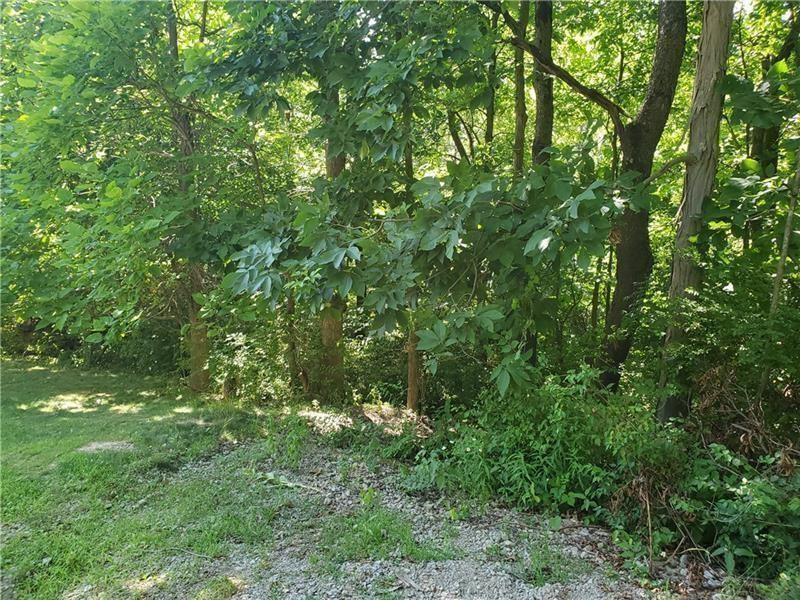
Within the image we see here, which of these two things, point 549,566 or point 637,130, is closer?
point 549,566

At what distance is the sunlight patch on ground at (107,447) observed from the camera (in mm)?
4559

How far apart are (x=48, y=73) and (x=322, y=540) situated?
3.75 metres

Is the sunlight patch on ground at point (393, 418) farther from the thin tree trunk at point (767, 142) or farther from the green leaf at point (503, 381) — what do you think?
the thin tree trunk at point (767, 142)

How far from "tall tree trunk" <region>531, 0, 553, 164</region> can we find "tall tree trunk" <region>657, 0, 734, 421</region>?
67.9 inches

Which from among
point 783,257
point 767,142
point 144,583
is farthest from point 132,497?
point 767,142

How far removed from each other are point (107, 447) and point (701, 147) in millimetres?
5443

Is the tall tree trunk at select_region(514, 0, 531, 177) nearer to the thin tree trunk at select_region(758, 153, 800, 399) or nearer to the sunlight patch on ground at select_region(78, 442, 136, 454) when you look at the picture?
the thin tree trunk at select_region(758, 153, 800, 399)

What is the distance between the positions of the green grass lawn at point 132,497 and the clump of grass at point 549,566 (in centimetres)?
151

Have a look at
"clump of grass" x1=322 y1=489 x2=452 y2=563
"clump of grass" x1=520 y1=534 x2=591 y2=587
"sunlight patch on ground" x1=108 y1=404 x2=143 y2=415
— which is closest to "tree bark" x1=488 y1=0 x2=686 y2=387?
"clump of grass" x1=520 y1=534 x2=591 y2=587

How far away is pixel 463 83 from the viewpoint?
3.50m

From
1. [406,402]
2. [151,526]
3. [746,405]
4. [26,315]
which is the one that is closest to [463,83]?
[746,405]

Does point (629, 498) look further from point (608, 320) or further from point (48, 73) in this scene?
point (48, 73)

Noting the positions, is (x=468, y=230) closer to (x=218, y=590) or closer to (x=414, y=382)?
(x=218, y=590)

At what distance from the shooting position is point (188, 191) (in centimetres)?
448
